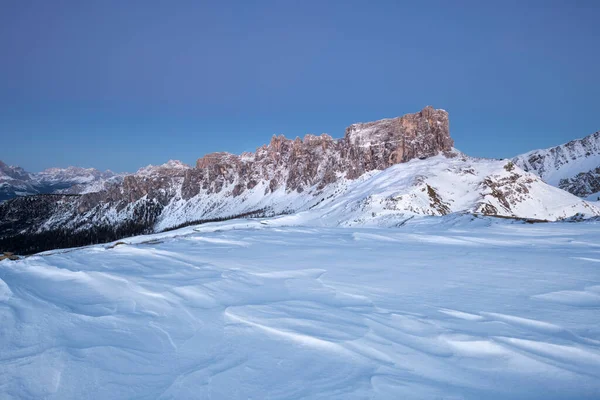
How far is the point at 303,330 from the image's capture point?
434 centimetres

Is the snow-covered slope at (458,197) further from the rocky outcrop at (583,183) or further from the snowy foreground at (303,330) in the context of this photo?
the rocky outcrop at (583,183)

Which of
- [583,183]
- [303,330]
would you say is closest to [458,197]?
[303,330]

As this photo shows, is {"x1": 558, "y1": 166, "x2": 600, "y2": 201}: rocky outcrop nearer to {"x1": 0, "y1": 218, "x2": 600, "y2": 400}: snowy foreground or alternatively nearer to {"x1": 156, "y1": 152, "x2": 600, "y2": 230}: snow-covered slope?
{"x1": 156, "y1": 152, "x2": 600, "y2": 230}: snow-covered slope

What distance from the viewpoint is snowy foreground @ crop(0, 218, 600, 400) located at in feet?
10.3

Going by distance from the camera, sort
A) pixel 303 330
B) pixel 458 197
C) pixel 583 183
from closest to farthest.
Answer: pixel 303 330 < pixel 458 197 < pixel 583 183

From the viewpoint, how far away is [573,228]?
15.6m

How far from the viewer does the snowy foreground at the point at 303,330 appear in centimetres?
315

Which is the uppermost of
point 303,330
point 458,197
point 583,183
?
point 583,183

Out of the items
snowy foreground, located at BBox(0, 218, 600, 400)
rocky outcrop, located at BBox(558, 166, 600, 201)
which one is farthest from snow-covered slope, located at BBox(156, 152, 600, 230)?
rocky outcrop, located at BBox(558, 166, 600, 201)

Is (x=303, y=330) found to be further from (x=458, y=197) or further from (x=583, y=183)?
(x=583, y=183)

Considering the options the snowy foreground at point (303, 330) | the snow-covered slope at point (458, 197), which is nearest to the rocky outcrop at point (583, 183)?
the snow-covered slope at point (458, 197)

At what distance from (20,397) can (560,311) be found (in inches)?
282

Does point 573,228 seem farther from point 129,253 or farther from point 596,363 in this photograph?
point 129,253

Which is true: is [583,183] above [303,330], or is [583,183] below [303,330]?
above
